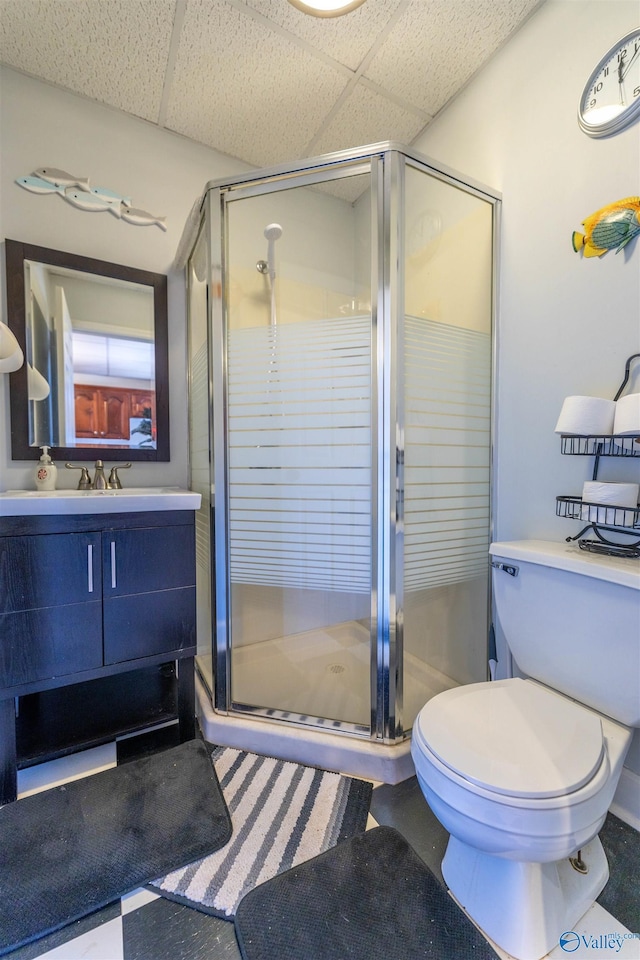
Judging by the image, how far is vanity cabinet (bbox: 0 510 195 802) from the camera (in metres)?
1.17

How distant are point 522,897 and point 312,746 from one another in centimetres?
67

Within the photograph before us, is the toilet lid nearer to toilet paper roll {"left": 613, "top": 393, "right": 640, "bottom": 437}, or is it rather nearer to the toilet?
the toilet

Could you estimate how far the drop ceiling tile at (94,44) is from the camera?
53.1 inches

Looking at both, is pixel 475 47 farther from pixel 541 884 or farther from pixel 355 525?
pixel 541 884

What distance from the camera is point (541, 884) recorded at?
33.2 inches

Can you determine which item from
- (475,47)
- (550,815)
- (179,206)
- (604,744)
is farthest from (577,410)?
(179,206)

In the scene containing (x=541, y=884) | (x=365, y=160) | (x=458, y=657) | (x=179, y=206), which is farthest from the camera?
(x=179, y=206)

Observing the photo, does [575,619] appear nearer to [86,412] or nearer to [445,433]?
[445,433]

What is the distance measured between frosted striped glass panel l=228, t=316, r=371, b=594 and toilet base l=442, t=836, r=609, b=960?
719 millimetres

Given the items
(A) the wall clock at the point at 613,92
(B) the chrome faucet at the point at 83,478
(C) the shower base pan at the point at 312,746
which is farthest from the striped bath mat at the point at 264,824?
(A) the wall clock at the point at 613,92

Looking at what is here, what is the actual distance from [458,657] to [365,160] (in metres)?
1.84

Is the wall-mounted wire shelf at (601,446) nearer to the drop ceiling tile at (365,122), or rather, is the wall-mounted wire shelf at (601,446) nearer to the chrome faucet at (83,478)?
the drop ceiling tile at (365,122)

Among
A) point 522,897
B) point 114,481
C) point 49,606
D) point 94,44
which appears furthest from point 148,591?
point 94,44

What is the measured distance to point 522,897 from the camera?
0.83m
